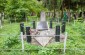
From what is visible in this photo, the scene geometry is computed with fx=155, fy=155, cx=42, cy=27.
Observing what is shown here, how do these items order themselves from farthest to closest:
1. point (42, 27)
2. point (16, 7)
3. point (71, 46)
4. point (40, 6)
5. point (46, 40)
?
point (40, 6), point (16, 7), point (42, 27), point (46, 40), point (71, 46)

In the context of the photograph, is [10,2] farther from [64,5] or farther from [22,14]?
[64,5]

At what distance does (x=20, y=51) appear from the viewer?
6.77 meters

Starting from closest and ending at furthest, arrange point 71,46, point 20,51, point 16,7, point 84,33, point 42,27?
1. point 20,51
2. point 71,46
3. point 84,33
4. point 42,27
5. point 16,7

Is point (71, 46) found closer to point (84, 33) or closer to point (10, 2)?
point (84, 33)

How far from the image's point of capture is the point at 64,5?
2009cm

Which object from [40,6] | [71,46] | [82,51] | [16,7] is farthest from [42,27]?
[40,6]

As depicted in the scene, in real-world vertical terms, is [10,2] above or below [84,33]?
above

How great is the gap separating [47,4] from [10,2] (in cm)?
481

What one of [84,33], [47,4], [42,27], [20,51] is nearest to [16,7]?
[47,4]

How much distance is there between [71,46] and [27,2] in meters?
14.3

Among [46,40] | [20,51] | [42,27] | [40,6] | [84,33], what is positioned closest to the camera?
[20,51]

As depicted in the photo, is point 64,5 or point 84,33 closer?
point 84,33

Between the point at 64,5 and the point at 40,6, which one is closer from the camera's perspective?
the point at 64,5

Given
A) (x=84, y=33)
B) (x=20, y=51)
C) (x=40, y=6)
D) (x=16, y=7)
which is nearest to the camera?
(x=20, y=51)
